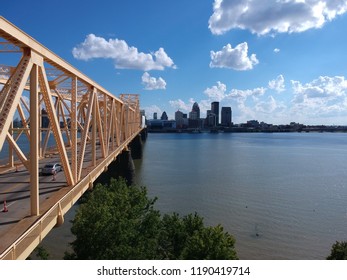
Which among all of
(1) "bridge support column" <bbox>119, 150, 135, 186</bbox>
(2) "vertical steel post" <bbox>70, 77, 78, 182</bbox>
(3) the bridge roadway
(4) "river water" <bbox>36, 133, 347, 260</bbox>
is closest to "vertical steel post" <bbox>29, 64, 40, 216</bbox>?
(3) the bridge roadway

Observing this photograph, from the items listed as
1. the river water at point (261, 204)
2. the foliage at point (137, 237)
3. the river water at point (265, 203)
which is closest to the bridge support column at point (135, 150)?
the river water at point (265, 203)

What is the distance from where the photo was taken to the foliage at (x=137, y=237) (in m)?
17.2

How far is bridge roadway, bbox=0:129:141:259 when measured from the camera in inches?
447

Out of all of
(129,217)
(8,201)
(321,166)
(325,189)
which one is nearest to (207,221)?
(129,217)

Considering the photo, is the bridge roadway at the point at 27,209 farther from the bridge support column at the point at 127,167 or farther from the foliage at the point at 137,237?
the bridge support column at the point at 127,167

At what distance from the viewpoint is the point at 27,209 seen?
16031 mm

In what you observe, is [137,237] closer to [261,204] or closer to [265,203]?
[261,204]

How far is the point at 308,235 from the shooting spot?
30453 millimetres

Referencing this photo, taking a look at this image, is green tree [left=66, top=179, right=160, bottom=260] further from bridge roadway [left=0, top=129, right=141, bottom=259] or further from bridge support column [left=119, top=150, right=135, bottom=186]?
bridge support column [left=119, top=150, right=135, bottom=186]

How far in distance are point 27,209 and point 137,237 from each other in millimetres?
5993

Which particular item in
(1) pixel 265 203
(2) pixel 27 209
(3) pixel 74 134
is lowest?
(1) pixel 265 203

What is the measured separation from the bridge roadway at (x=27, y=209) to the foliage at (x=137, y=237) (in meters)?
1.72

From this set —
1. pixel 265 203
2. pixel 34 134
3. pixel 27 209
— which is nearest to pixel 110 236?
pixel 27 209

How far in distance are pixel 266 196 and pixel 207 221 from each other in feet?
47.9
